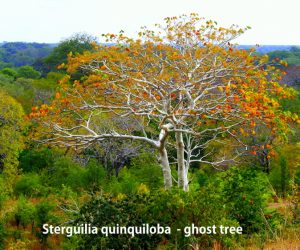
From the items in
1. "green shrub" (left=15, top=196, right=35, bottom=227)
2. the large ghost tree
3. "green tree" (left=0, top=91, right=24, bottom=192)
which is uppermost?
the large ghost tree

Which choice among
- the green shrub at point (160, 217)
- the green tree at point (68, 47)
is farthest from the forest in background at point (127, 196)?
the green tree at point (68, 47)

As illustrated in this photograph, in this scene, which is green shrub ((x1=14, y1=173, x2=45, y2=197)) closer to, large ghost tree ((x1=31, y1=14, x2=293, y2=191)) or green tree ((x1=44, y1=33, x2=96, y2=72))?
large ghost tree ((x1=31, y1=14, x2=293, y2=191))

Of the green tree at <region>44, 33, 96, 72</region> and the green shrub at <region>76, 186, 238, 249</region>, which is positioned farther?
the green tree at <region>44, 33, 96, 72</region>

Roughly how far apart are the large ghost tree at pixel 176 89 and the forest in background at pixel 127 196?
71 centimetres

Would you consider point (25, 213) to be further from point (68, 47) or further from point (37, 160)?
point (68, 47)

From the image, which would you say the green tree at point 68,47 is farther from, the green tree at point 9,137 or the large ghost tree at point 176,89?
the large ghost tree at point 176,89

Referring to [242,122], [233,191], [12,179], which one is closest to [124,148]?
[12,179]

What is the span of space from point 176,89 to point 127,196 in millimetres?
2537

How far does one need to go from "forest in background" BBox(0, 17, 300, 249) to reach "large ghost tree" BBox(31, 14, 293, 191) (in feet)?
2.32

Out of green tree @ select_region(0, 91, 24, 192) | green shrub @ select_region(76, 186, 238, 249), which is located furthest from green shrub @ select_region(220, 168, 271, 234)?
green tree @ select_region(0, 91, 24, 192)

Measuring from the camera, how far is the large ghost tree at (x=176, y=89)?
8305 mm

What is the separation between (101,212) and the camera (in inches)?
237

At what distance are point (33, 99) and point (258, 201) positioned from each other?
23384 millimetres

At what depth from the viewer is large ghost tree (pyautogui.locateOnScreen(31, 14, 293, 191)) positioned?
830 cm
